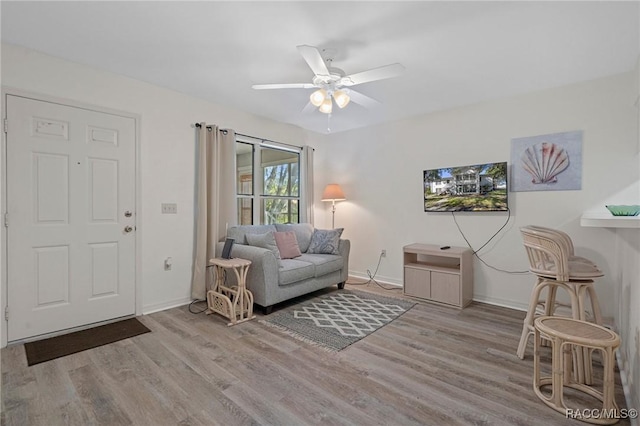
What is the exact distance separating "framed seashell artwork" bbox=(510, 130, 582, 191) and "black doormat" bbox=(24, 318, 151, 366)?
417 cm

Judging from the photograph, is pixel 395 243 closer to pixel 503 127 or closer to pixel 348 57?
pixel 503 127

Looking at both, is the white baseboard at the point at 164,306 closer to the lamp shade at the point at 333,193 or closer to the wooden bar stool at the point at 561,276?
the lamp shade at the point at 333,193

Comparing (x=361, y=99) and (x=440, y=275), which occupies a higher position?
(x=361, y=99)

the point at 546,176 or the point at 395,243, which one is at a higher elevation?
the point at 546,176

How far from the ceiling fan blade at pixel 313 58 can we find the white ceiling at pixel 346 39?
24 centimetres

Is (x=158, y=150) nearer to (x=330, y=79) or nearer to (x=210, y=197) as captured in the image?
(x=210, y=197)

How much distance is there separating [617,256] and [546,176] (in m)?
0.96

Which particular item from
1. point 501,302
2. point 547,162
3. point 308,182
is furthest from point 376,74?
point 501,302

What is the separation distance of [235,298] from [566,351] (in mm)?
2668

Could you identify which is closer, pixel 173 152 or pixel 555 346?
pixel 555 346

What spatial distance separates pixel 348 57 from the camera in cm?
262

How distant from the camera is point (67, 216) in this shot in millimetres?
2740

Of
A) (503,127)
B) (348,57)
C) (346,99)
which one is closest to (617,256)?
(503,127)

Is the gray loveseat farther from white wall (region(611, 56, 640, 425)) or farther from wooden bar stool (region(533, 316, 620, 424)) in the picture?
white wall (region(611, 56, 640, 425))
